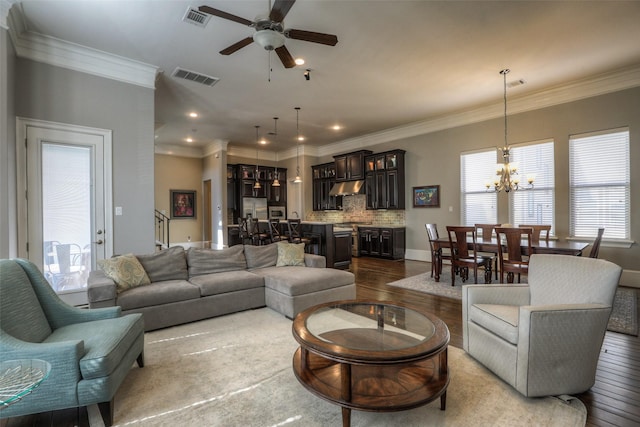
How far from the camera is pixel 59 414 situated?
1.85 metres

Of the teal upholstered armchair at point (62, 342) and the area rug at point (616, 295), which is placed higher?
the teal upholstered armchair at point (62, 342)

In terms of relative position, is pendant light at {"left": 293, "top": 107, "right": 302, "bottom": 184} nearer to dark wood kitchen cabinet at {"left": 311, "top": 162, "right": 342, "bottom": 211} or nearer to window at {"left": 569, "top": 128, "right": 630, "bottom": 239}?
dark wood kitchen cabinet at {"left": 311, "top": 162, "right": 342, "bottom": 211}

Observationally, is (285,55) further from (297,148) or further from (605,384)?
(297,148)

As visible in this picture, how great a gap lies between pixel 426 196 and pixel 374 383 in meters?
6.16

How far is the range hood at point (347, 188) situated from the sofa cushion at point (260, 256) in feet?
14.8

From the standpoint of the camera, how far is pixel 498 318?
7.11ft

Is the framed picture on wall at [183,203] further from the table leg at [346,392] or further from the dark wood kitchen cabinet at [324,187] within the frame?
the table leg at [346,392]

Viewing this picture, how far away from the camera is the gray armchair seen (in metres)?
1.90

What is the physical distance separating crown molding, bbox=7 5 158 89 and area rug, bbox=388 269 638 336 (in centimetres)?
500

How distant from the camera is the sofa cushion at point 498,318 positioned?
2039 millimetres

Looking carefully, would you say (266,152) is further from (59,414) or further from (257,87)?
(59,414)

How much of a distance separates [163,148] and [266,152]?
10.6 feet

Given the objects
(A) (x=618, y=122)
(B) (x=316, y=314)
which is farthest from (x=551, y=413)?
(A) (x=618, y=122)

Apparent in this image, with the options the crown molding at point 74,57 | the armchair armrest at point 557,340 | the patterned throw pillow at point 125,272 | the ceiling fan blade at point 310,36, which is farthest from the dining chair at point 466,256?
the crown molding at point 74,57
